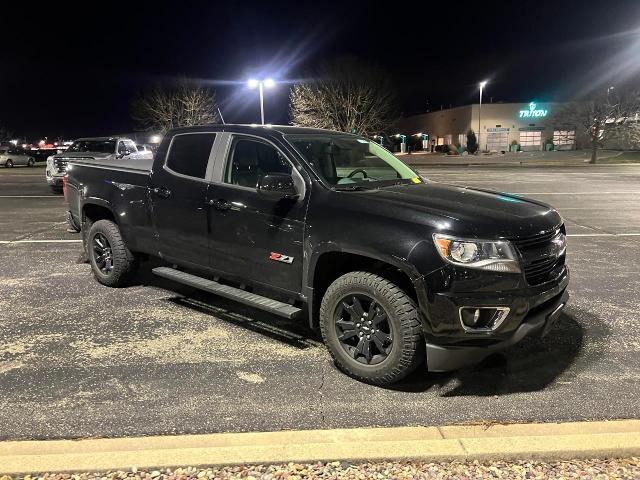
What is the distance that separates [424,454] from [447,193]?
2.05 m

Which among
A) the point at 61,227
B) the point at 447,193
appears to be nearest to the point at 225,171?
the point at 447,193

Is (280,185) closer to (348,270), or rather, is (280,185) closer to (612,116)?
(348,270)

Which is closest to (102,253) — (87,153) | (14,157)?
(87,153)

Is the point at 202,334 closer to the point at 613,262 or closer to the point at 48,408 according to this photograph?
the point at 48,408

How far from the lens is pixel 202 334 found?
4.92 metres

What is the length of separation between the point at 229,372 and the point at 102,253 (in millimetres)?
2997

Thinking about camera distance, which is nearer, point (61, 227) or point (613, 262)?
point (613, 262)

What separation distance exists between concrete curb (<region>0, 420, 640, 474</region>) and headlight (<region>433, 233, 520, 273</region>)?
3.22 feet

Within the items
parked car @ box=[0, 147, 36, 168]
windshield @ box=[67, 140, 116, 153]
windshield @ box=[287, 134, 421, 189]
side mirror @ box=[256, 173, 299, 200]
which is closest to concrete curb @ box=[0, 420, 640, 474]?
side mirror @ box=[256, 173, 299, 200]

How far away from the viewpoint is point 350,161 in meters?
5.05

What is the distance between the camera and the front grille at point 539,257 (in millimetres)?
3592

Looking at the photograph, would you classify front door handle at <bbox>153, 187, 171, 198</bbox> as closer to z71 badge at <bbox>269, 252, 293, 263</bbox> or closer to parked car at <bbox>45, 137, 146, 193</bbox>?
z71 badge at <bbox>269, 252, 293, 263</bbox>

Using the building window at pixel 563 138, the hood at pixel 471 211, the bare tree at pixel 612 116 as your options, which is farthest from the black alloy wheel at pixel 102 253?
the building window at pixel 563 138

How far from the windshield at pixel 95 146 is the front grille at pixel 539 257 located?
1605 cm
